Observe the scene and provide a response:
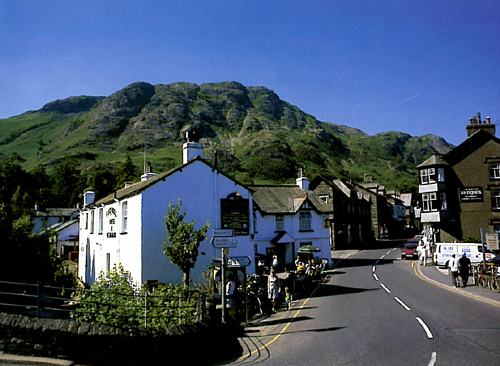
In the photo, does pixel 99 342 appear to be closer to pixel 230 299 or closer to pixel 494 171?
pixel 230 299

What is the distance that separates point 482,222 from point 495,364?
38445 mm

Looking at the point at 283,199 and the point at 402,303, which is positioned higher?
the point at 283,199

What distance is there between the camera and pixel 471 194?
42.1 metres

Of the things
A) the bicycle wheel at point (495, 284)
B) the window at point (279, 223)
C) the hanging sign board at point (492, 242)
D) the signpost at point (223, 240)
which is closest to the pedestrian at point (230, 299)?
the signpost at point (223, 240)

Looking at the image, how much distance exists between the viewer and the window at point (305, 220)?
1465 inches

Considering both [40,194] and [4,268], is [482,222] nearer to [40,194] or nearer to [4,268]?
[4,268]

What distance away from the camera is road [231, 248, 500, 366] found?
9.40 meters

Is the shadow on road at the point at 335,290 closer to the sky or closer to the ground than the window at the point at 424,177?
closer to the ground

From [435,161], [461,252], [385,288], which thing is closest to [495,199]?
[435,161]

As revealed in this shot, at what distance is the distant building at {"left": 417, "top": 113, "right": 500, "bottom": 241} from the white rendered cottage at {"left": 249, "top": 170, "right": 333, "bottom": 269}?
13.9 metres

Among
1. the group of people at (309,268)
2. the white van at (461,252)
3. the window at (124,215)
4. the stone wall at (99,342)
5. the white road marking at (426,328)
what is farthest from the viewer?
the white van at (461,252)

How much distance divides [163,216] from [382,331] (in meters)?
13.4

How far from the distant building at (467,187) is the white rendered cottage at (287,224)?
45.7 ft

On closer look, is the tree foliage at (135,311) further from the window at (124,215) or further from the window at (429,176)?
the window at (429,176)
